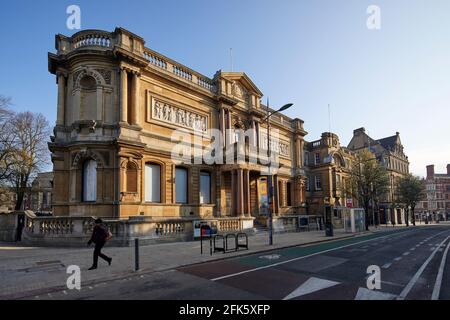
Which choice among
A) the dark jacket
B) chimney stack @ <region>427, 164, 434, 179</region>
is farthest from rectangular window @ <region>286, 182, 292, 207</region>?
chimney stack @ <region>427, 164, 434, 179</region>

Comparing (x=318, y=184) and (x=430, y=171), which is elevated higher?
(x=430, y=171)

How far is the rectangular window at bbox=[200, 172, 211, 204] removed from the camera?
24891mm

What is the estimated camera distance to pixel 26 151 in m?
31.7

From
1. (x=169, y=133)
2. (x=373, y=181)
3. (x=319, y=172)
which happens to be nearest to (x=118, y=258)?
(x=169, y=133)

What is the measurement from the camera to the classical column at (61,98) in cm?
2011

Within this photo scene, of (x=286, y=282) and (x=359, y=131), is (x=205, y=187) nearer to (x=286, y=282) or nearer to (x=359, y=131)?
(x=286, y=282)

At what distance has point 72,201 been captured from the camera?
1891 cm

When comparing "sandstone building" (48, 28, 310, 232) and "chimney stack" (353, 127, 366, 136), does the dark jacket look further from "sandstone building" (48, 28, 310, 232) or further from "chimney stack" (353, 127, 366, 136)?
"chimney stack" (353, 127, 366, 136)

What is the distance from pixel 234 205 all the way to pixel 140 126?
10343mm

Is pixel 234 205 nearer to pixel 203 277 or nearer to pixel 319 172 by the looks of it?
pixel 203 277

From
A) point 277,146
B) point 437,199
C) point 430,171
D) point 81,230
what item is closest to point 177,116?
point 81,230

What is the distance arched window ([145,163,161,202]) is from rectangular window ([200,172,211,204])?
14.1 feet

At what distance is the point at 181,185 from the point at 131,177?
491 centimetres

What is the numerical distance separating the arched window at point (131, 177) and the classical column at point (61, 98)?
18.8ft
